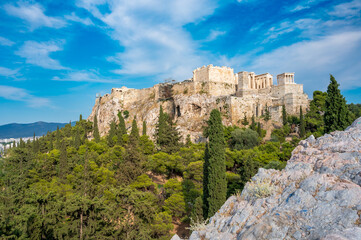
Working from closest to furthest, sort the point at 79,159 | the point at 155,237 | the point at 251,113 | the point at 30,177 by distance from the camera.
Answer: the point at 155,237
the point at 30,177
the point at 79,159
the point at 251,113

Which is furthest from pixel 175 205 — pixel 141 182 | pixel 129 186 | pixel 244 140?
pixel 244 140

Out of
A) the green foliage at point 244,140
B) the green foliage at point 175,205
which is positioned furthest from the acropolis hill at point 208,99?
the green foliage at point 175,205

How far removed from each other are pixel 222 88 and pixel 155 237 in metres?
45.8

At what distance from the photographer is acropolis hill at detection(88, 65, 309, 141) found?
5062 centimetres

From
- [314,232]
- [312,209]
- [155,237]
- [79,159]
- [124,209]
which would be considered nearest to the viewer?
[314,232]

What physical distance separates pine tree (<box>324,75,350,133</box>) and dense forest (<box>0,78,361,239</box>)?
0.24 feet

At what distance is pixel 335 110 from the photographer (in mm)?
20547

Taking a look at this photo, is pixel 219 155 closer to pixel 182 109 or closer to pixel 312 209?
pixel 312 209

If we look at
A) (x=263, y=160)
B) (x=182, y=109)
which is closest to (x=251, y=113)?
(x=182, y=109)

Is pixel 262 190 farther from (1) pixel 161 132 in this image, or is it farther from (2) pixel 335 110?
(1) pixel 161 132

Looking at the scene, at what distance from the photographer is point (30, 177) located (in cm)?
2928

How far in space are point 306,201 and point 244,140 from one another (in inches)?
1439

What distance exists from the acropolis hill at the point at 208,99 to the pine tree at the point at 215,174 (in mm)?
30894

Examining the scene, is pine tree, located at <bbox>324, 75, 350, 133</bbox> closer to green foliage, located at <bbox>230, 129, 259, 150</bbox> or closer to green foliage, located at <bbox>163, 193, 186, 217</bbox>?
green foliage, located at <bbox>163, 193, 186, 217</bbox>
